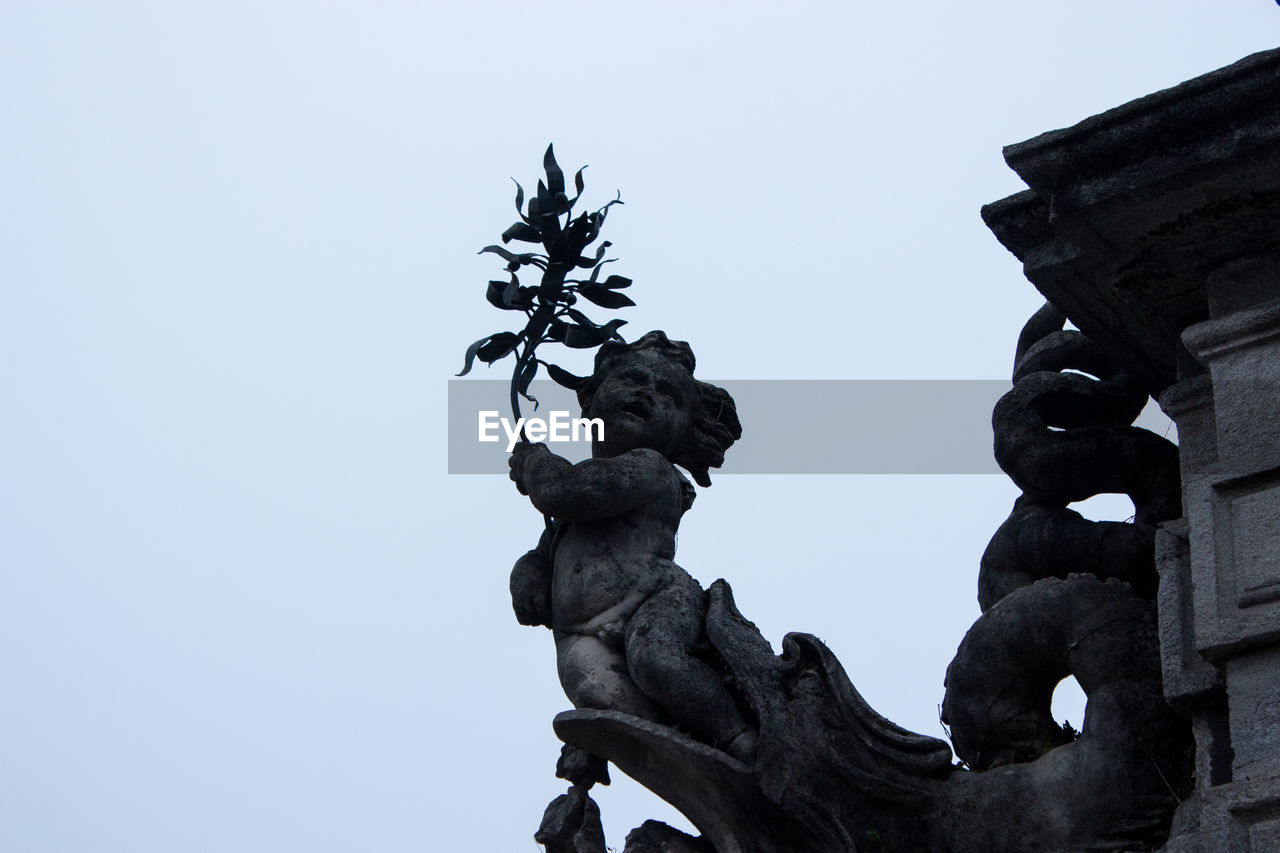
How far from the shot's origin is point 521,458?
8.16 m

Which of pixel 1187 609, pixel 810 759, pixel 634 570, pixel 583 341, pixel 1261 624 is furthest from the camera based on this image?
pixel 583 341

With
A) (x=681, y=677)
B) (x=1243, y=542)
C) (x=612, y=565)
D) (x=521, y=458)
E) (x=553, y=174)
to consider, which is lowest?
(x=681, y=677)

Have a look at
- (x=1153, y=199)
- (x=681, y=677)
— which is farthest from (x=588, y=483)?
(x=1153, y=199)

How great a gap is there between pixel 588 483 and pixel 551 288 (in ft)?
3.38

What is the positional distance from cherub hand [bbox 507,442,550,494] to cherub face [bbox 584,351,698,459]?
0.35 m

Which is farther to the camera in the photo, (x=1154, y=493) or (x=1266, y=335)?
(x=1154, y=493)

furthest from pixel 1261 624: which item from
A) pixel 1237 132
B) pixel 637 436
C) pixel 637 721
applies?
pixel 637 436

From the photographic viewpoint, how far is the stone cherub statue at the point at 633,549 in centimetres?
750

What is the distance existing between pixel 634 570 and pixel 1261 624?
2.51 metres

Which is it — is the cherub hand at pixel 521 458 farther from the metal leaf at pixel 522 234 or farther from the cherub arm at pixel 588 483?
the metal leaf at pixel 522 234

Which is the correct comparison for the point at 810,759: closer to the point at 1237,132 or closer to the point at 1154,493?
the point at 1154,493

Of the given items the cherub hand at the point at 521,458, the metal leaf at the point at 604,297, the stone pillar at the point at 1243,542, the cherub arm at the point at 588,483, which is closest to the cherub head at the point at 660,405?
the metal leaf at the point at 604,297

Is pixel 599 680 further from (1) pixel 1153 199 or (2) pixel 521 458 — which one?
(1) pixel 1153 199

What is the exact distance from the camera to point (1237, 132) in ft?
22.7
